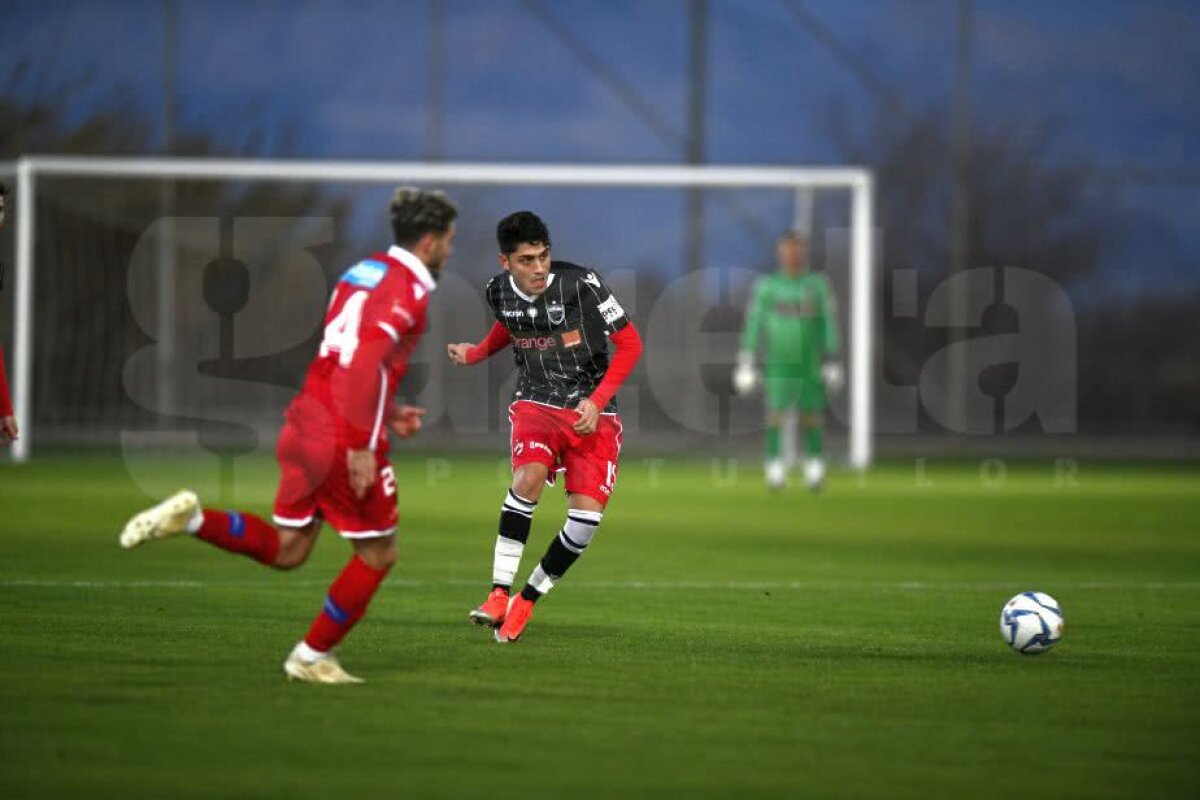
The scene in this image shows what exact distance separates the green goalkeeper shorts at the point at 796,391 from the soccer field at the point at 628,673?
5.85m

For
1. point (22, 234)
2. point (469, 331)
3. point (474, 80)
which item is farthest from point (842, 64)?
point (22, 234)

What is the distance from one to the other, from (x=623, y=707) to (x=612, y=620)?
2695mm

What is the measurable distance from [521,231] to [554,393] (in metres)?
0.94

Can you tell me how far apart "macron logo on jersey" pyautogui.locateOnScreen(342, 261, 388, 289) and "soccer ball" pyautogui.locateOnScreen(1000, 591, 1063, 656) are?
10.5 feet

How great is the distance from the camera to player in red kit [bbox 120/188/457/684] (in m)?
6.76

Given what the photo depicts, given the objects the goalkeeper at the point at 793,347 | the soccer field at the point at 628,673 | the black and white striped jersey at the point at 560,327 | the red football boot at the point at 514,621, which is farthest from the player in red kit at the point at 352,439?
the goalkeeper at the point at 793,347

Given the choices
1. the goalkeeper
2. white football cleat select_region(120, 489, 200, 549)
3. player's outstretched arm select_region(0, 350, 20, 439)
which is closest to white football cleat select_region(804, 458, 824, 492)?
the goalkeeper

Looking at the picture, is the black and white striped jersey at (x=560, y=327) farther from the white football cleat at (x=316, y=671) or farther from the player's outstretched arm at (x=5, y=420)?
the white football cleat at (x=316, y=671)

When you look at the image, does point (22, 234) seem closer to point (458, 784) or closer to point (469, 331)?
point (469, 331)

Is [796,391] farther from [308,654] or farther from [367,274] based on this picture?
[308,654]

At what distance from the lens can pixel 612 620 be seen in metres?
9.24

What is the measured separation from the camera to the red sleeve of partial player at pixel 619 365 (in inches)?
347

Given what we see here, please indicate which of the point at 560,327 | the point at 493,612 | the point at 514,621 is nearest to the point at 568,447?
the point at 560,327

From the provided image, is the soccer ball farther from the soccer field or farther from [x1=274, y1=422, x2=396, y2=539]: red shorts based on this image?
[x1=274, y1=422, x2=396, y2=539]: red shorts
